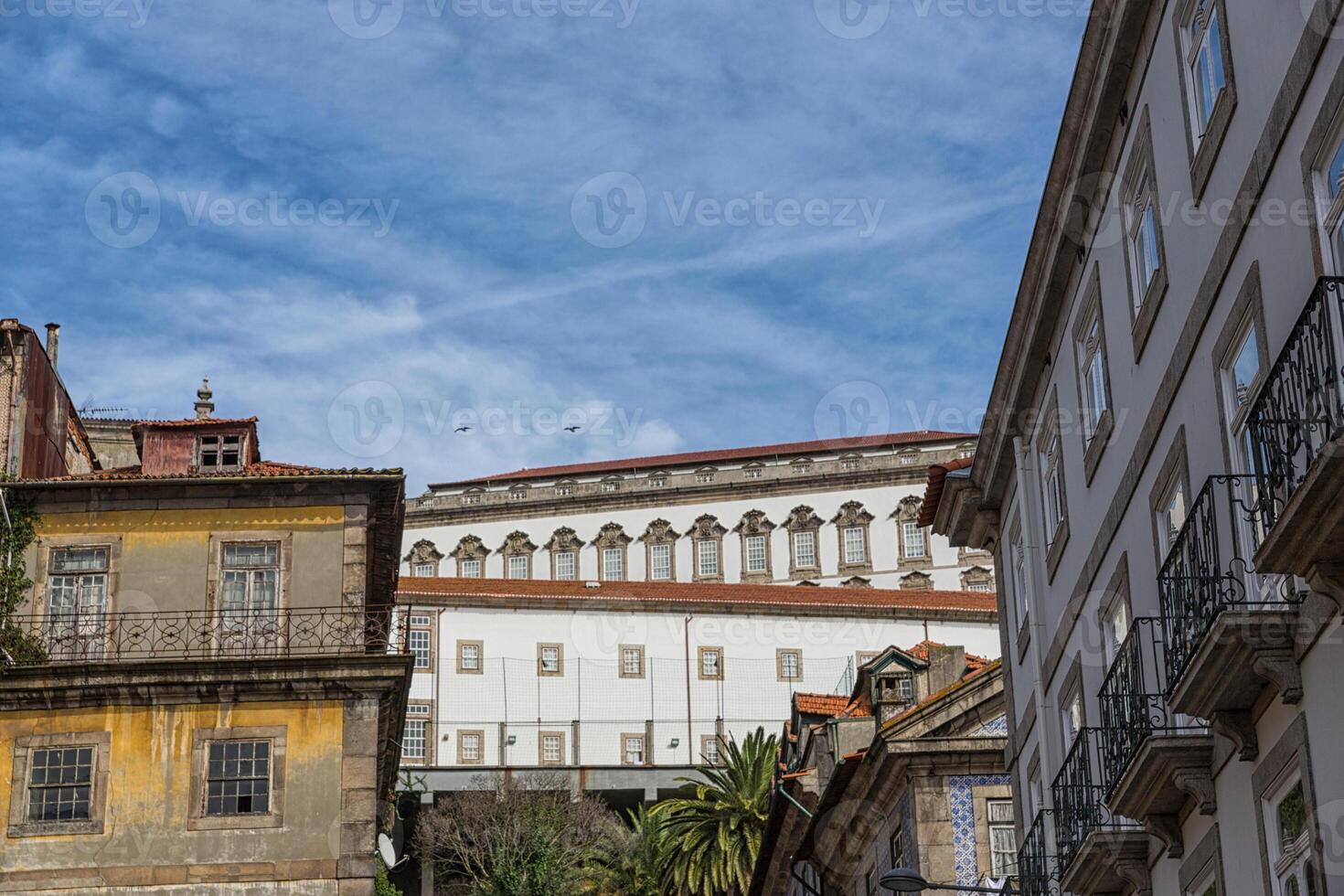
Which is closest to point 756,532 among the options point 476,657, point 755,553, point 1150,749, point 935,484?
point 755,553

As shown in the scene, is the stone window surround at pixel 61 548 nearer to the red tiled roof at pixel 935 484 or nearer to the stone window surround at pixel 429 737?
the red tiled roof at pixel 935 484

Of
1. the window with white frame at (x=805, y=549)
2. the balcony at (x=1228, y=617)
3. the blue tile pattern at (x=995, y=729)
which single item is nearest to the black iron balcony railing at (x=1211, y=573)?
the balcony at (x=1228, y=617)

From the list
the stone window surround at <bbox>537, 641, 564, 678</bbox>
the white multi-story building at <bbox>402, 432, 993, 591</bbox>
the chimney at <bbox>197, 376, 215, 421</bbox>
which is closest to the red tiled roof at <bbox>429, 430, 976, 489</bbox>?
the white multi-story building at <bbox>402, 432, 993, 591</bbox>

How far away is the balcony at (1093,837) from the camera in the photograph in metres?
18.1

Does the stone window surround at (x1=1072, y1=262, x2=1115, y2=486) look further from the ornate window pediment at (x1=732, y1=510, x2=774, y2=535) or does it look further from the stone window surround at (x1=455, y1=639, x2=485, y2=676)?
the ornate window pediment at (x1=732, y1=510, x2=774, y2=535)

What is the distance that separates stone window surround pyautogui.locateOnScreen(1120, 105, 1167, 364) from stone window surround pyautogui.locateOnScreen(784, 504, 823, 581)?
8431 cm

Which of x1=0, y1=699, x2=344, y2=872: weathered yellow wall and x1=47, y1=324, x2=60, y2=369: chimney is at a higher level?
x1=47, y1=324, x2=60, y2=369: chimney

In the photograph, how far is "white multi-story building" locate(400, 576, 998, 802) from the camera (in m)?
76.2

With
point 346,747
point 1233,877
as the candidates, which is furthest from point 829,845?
point 1233,877

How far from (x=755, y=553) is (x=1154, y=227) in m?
87.5

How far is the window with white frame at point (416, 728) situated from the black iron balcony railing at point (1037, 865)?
179 feet

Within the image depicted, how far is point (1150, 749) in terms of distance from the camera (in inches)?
611

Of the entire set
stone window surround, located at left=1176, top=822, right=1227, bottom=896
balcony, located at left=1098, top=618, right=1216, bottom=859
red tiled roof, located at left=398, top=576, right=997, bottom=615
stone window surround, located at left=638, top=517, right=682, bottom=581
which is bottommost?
stone window surround, located at left=1176, top=822, right=1227, bottom=896

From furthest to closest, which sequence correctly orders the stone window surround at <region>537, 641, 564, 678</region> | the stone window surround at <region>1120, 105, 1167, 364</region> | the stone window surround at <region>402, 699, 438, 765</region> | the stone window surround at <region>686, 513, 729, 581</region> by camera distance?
1. the stone window surround at <region>686, 513, 729, 581</region>
2. the stone window surround at <region>537, 641, 564, 678</region>
3. the stone window surround at <region>402, 699, 438, 765</region>
4. the stone window surround at <region>1120, 105, 1167, 364</region>
